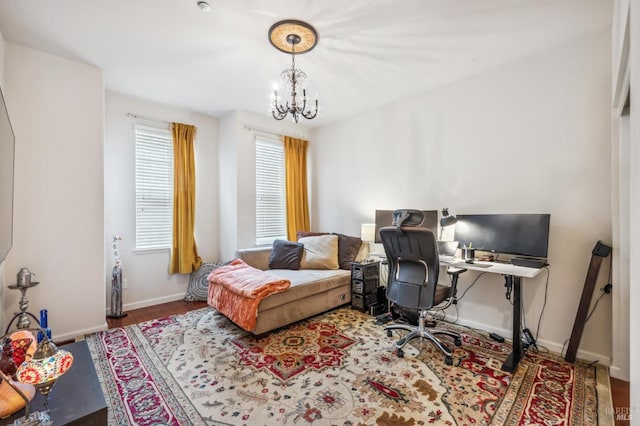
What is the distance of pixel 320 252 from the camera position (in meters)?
3.96

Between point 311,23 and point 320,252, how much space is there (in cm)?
263

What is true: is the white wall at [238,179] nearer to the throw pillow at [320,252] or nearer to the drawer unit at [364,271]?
the throw pillow at [320,252]

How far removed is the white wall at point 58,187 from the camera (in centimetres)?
267

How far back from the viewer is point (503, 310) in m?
2.97

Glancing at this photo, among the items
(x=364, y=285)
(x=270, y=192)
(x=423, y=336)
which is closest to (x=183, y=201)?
(x=270, y=192)

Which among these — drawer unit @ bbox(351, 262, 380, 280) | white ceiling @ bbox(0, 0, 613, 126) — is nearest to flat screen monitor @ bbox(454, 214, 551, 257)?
drawer unit @ bbox(351, 262, 380, 280)

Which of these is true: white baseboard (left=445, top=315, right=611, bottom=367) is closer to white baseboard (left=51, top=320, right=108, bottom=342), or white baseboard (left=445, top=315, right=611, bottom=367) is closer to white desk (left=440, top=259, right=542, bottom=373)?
white desk (left=440, top=259, right=542, bottom=373)

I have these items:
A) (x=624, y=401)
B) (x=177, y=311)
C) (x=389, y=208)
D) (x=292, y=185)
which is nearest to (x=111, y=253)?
(x=177, y=311)

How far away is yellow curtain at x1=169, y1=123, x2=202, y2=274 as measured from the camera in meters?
4.05

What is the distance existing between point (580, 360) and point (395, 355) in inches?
61.0

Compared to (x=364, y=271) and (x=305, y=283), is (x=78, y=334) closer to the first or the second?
(x=305, y=283)

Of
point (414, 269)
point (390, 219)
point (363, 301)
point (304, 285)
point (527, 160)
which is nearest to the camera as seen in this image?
point (414, 269)

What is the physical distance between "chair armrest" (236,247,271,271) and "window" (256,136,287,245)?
2.01ft

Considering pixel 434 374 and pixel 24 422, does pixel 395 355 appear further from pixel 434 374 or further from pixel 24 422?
pixel 24 422
